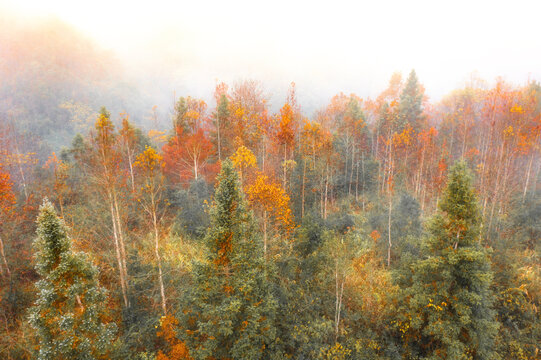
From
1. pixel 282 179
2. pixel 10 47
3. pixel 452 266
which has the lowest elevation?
pixel 452 266

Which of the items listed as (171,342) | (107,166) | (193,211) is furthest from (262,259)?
(107,166)

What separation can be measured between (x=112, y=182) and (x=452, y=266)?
1979 centimetres

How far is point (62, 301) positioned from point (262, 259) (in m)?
8.89

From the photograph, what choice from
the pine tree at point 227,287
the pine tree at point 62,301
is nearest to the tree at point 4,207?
the pine tree at point 62,301

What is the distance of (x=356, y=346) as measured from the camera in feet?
43.7

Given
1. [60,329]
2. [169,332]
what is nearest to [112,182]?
[60,329]

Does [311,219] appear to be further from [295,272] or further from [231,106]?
[231,106]

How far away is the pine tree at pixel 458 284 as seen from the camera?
11.7 m

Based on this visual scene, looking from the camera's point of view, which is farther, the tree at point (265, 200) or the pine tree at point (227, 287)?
the tree at point (265, 200)

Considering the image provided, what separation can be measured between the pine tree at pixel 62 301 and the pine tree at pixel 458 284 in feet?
51.9

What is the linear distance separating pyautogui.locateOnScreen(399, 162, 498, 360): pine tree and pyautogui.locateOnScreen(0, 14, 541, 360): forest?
7 cm

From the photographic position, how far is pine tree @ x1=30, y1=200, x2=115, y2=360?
958 centimetres

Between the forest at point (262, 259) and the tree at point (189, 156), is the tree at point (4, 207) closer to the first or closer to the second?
the forest at point (262, 259)

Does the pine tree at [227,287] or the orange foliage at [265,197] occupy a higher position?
the orange foliage at [265,197]
